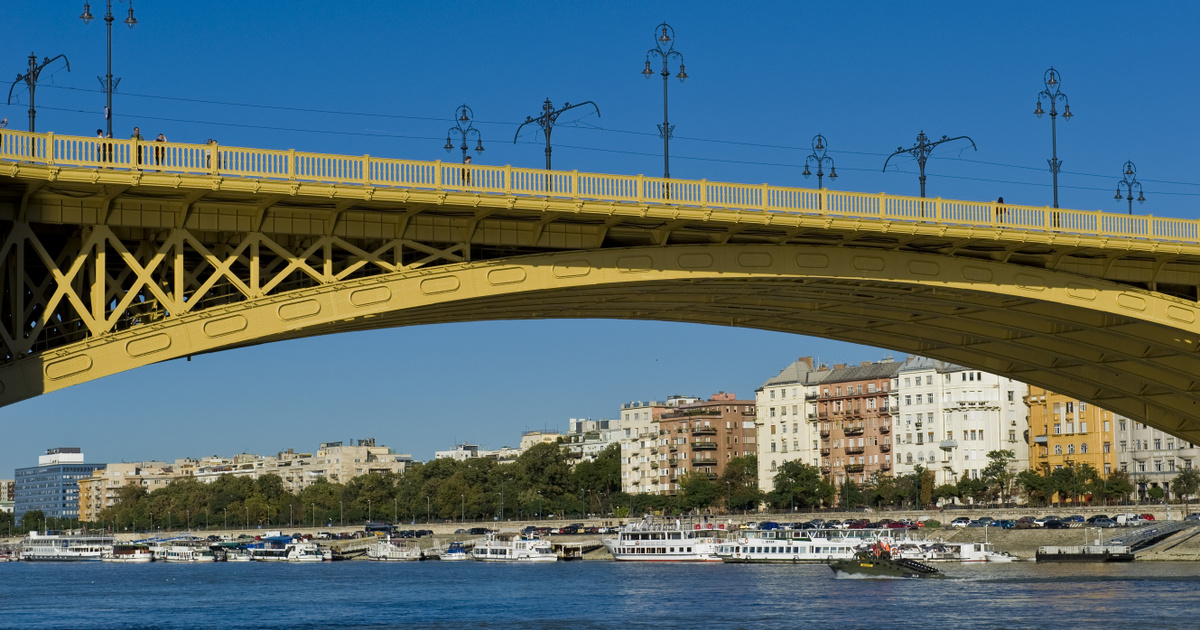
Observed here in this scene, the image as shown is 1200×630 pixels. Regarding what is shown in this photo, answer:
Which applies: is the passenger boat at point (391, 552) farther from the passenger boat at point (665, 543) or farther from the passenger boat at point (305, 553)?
the passenger boat at point (665, 543)

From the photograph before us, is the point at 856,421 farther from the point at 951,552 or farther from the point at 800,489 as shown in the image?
the point at 951,552

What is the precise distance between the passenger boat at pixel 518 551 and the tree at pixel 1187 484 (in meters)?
50.1

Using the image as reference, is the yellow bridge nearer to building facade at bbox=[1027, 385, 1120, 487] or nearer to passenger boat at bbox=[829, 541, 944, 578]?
passenger boat at bbox=[829, 541, 944, 578]

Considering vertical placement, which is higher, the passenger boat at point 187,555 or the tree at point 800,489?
the tree at point 800,489

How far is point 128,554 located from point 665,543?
247ft

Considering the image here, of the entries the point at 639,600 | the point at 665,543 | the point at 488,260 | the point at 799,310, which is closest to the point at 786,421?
the point at 665,543

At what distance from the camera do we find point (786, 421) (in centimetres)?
16100

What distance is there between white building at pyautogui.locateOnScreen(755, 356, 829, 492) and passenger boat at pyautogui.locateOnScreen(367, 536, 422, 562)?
36.1m

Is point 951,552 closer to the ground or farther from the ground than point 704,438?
closer to the ground

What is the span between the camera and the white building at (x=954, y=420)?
14212 cm

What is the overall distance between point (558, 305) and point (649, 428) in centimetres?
14274

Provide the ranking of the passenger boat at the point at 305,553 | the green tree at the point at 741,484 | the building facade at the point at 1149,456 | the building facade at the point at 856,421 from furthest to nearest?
the building facade at the point at 856,421 → the green tree at the point at 741,484 → the passenger boat at the point at 305,553 → the building facade at the point at 1149,456

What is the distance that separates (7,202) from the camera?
2884 cm

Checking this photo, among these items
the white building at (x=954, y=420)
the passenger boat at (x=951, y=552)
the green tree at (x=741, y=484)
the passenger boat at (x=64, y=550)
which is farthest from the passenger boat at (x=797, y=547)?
the passenger boat at (x=64, y=550)
